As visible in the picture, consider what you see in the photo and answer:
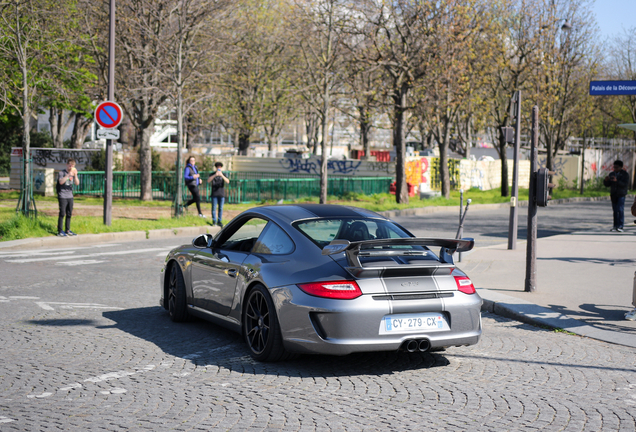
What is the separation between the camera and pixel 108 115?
60.1ft

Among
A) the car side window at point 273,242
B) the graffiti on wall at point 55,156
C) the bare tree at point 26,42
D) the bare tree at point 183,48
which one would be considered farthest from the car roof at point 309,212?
the graffiti on wall at point 55,156

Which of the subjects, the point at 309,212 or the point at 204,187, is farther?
the point at 204,187

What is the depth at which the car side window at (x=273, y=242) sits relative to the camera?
646 centimetres

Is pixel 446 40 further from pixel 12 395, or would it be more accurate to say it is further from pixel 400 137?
pixel 12 395

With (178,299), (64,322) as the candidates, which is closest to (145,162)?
(64,322)

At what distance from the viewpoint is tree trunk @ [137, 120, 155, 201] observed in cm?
2744

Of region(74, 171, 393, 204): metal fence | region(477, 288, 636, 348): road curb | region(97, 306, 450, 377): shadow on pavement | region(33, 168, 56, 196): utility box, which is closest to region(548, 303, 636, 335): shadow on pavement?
region(477, 288, 636, 348): road curb

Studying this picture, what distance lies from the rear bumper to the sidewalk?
2.55 meters

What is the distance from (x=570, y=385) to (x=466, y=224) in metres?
17.1

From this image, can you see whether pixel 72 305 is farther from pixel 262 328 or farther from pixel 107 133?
pixel 107 133

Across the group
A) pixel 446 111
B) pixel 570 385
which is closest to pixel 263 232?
pixel 570 385

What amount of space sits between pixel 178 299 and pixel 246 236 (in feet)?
4.00

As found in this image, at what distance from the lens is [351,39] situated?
30016mm

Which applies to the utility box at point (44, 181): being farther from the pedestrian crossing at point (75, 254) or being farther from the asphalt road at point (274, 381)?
the asphalt road at point (274, 381)
